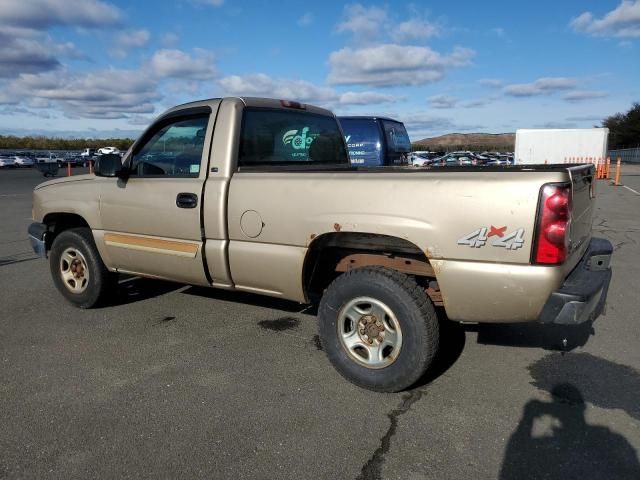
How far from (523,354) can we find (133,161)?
3661 mm

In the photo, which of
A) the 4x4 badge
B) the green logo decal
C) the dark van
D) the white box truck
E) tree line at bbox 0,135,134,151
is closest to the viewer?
the 4x4 badge

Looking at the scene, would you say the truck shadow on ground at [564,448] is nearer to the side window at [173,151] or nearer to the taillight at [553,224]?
the taillight at [553,224]

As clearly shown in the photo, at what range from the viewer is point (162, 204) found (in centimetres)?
427

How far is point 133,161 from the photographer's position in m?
4.71

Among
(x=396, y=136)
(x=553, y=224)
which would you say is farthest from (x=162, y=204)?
(x=396, y=136)

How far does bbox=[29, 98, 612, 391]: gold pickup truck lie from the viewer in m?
2.96

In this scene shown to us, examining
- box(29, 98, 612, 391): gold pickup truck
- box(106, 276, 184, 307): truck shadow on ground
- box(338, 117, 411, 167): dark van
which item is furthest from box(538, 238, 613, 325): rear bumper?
box(338, 117, 411, 167): dark van

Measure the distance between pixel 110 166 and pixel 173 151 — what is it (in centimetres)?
55

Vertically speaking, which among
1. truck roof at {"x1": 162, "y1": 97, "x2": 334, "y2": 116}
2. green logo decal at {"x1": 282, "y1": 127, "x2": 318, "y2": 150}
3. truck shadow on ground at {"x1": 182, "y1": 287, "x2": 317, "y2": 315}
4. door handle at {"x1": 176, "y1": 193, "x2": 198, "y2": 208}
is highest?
truck roof at {"x1": 162, "y1": 97, "x2": 334, "y2": 116}

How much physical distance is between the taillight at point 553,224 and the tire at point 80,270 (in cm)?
387

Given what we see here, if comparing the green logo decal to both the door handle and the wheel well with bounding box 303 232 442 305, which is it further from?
the wheel well with bounding box 303 232 442 305

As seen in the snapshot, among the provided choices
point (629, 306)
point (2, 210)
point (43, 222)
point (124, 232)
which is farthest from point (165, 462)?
point (2, 210)

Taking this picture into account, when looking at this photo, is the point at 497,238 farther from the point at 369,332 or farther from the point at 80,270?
the point at 80,270

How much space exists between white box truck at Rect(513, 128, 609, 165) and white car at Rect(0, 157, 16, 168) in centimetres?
3921
